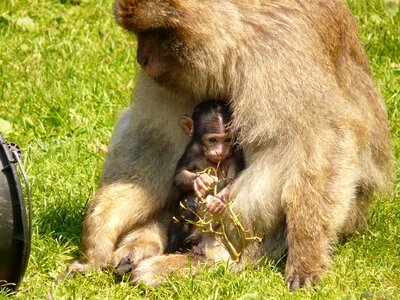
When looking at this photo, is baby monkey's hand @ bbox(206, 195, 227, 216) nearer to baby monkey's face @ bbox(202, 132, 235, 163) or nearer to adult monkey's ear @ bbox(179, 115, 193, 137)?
baby monkey's face @ bbox(202, 132, 235, 163)

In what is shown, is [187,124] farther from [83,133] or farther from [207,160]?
[83,133]

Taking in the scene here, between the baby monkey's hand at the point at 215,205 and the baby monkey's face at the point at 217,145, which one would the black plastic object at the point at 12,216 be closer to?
the baby monkey's hand at the point at 215,205

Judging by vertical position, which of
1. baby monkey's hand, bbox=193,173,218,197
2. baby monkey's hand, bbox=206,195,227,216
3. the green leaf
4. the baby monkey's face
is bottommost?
the green leaf

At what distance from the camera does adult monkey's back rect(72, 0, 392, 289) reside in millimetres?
6293

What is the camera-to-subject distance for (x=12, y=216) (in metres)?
5.68

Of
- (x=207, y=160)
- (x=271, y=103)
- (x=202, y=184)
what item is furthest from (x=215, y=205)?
(x=271, y=103)

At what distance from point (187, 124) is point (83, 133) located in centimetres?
206

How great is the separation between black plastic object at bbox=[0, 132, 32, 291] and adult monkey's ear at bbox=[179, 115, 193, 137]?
4.35ft

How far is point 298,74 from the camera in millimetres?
6348

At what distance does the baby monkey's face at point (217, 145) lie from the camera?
259 inches

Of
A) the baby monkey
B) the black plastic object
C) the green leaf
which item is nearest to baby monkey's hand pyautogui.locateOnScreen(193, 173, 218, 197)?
the baby monkey

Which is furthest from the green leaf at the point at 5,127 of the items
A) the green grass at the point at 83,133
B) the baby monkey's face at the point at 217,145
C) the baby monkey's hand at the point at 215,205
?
the baby monkey's hand at the point at 215,205

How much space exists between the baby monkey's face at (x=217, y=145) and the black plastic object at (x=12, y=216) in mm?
1338

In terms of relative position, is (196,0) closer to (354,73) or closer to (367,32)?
(354,73)
